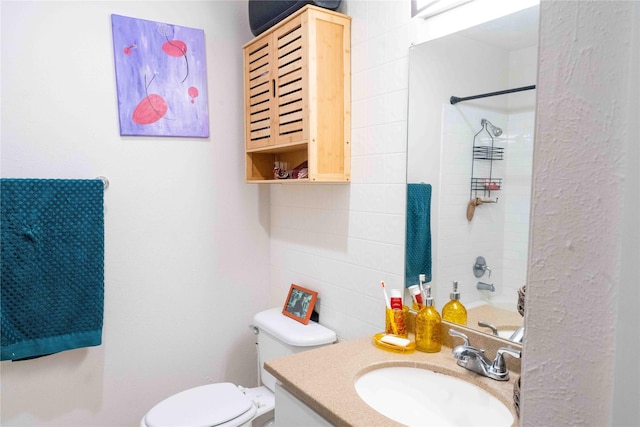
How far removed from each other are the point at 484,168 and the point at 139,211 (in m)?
1.46

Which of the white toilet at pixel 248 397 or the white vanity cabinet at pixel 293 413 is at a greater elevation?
the white vanity cabinet at pixel 293 413

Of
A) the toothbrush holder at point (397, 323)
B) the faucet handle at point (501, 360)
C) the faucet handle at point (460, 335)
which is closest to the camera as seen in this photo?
the faucet handle at point (501, 360)

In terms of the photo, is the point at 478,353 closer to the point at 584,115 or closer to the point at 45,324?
the point at 584,115

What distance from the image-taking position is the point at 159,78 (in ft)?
5.98

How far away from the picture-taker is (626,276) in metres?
0.35

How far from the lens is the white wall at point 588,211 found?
34 cm

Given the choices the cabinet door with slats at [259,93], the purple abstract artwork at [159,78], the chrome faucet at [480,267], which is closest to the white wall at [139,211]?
the purple abstract artwork at [159,78]

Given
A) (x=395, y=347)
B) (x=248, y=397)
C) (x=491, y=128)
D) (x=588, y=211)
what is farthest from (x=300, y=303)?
(x=588, y=211)

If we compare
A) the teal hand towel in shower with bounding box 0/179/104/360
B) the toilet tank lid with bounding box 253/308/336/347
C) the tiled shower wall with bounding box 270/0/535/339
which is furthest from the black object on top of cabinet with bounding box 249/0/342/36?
the toilet tank lid with bounding box 253/308/336/347

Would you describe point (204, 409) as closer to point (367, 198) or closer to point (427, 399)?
point (427, 399)

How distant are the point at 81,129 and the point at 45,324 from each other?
0.80 metres

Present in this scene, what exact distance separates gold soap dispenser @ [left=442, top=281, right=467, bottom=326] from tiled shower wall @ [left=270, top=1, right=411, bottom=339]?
0.19 m

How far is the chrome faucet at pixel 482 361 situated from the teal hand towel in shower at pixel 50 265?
1433mm

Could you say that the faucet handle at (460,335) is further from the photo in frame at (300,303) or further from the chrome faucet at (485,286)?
the photo in frame at (300,303)
